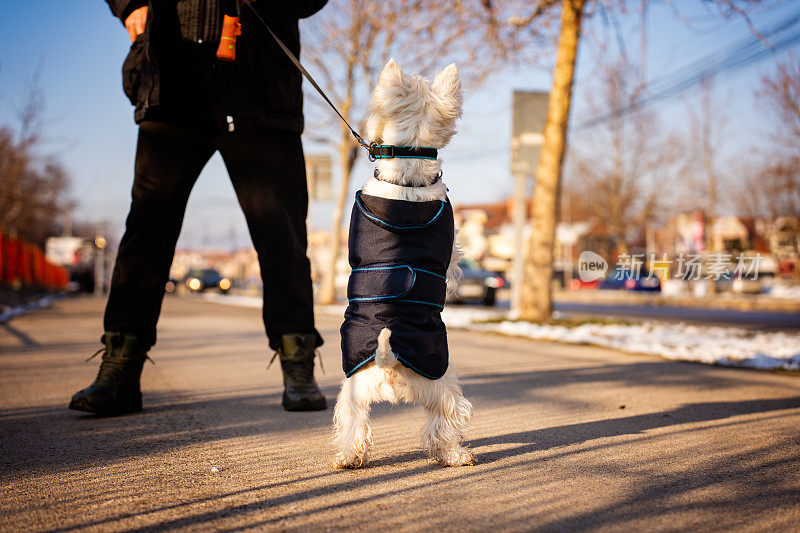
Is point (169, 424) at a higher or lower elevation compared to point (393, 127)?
lower

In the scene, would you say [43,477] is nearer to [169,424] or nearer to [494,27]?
[169,424]

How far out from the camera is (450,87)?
2592 mm

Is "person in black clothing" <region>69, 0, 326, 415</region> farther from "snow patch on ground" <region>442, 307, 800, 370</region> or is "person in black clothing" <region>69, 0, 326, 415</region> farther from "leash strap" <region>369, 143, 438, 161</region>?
"snow patch on ground" <region>442, 307, 800, 370</region>

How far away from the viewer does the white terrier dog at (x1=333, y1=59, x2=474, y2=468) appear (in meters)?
2.54

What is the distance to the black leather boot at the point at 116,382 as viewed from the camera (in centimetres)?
337

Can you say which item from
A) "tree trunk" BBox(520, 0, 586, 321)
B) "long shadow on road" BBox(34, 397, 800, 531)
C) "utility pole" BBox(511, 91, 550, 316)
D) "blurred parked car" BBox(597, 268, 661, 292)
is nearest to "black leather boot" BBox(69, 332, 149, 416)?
"long shadow on road" BBox(34, 397, 800, 531)

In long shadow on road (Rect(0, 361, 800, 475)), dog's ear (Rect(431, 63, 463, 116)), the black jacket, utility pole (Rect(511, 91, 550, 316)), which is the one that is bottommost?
long shadow on road (Rect(0, 361, 800, 475))

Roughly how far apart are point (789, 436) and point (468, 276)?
1758 centimetres

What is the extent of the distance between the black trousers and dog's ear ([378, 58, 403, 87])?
4.07 feet

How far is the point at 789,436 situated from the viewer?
3.26 metres

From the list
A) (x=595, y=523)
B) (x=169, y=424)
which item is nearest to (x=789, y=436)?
(x=595, y=523)

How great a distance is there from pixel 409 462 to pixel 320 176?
60.4 ft

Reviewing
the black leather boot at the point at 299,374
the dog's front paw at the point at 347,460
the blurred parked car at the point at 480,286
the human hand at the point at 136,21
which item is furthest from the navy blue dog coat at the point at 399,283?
the blurred parked car at the point at 480,286

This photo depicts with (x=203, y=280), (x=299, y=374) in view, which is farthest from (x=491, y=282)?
(x=203, y=280)
